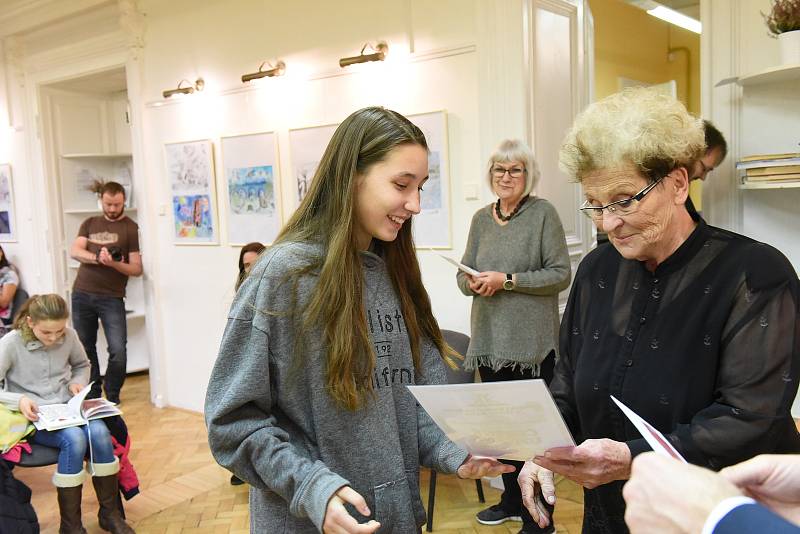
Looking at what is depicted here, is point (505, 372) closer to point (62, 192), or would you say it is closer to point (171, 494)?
point (171, 494)

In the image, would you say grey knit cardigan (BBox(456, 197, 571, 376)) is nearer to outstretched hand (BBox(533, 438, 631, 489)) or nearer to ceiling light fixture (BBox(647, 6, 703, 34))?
outstretched hand (BBox(533, 438, 631, 489))

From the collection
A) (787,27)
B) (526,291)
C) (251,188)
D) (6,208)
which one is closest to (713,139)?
(787,27)

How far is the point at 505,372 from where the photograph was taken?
11.3 ft

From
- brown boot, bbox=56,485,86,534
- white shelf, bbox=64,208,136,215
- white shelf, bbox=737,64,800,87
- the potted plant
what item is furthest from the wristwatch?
white shelf, bbox=64,208,136,215

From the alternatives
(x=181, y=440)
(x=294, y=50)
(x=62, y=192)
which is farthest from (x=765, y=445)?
(x=62, y=192)

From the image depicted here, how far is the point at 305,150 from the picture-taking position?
15.7ft

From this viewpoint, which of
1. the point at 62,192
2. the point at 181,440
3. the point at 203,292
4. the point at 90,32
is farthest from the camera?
the point at 62,192

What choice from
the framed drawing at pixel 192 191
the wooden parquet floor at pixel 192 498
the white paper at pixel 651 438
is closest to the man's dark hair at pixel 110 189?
the framed drawing at pixel 192 191

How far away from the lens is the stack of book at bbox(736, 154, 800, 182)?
3.02 meters

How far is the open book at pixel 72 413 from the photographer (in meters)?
3.43

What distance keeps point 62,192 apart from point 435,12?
182 inches

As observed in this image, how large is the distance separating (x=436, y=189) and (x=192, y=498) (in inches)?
93.2

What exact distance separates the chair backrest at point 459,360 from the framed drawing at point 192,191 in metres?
2.52

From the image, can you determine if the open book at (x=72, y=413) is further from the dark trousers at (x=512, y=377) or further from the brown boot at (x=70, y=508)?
the dark trousers at (x=512, y=377)
